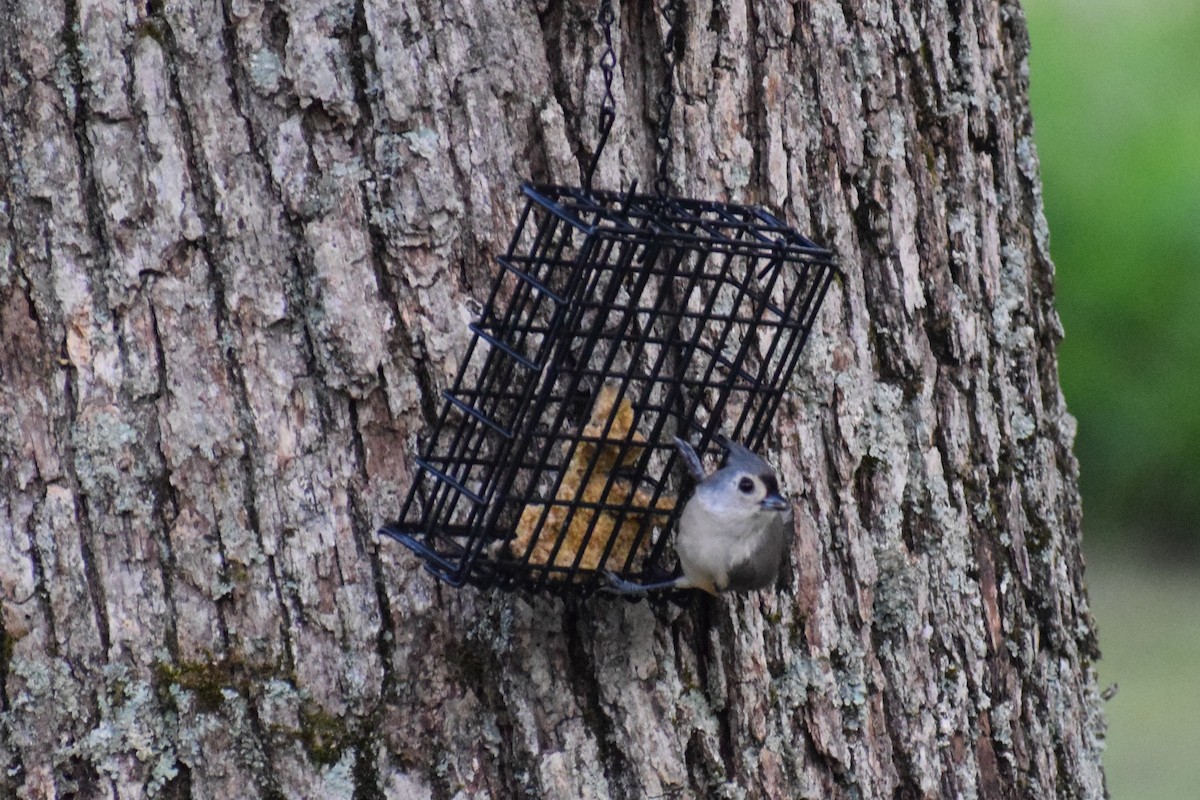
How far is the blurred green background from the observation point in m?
8.82

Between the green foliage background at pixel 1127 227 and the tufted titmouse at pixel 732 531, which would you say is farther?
the green foliage background at pixel 1127 227

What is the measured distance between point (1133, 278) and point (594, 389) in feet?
22.3

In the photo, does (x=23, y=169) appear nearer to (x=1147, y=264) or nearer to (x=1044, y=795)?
(x=1044, y=795)

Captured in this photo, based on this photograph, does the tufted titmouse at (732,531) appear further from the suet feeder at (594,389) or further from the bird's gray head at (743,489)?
the suet feeder at (594,389)

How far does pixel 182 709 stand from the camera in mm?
3107

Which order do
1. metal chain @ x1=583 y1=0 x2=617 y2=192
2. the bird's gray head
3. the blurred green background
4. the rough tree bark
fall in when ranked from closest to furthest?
metal chain @ x1=583 y1=0 x2=617 y2=192 → the bird's gray head → the rough tree bark → the blurred green background

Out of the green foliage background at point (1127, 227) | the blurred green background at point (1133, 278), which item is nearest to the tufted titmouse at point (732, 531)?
the blurred green background at point (1133, 278)

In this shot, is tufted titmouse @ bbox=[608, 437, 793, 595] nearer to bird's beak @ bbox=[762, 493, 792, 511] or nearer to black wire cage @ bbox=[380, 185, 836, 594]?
bird's beak @ bbox=[762, 493, 792, 511]

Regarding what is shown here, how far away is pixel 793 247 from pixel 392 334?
86 centimetres

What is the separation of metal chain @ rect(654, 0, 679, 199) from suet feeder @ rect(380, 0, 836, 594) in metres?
0.06

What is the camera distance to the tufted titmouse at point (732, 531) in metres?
2.97

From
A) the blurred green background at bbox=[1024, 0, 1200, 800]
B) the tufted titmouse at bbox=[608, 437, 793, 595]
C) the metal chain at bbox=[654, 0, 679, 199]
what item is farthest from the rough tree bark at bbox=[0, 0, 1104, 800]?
the blurred green background at bbox=[1024, 0, 1200, 800]

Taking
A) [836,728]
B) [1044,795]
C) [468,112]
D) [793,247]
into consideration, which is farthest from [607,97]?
[1044,795]

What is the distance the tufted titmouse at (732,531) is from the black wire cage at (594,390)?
0.36 feet
